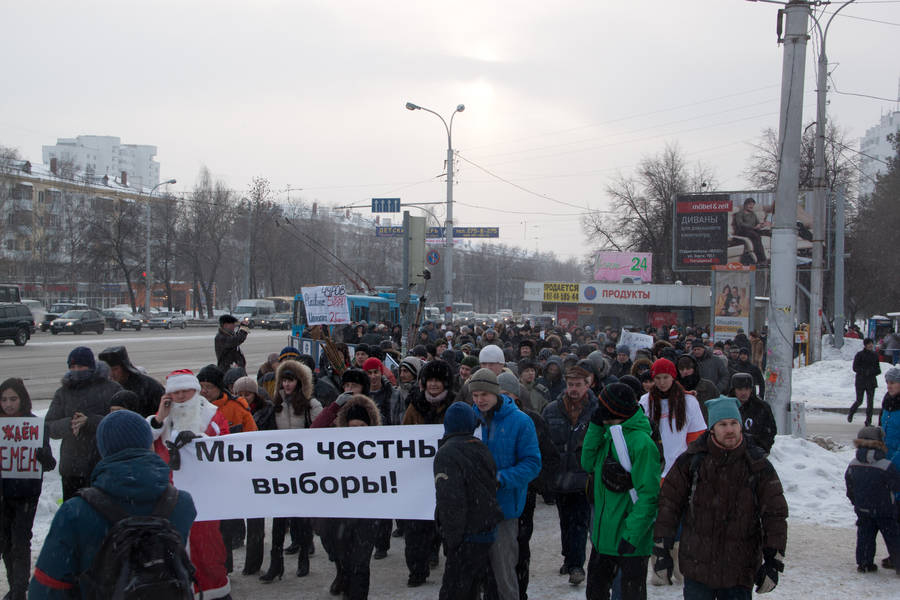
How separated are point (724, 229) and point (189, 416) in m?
29.6

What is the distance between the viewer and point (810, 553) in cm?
706

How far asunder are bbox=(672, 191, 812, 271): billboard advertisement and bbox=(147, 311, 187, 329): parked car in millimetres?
37155

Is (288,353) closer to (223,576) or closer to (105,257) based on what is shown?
(223,576)

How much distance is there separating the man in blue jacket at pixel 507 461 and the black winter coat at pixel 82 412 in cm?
267

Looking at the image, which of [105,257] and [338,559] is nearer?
[338,559]

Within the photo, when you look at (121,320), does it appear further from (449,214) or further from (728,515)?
(728,515)

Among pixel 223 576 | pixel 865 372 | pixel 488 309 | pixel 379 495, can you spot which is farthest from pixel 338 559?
pixel 488 309

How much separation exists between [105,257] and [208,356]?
38.5 m

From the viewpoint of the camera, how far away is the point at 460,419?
446 centimetres

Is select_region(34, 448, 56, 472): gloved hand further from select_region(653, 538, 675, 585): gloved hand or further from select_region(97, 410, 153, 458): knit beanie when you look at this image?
select_region(653, 538, 675, 585): gloved hand

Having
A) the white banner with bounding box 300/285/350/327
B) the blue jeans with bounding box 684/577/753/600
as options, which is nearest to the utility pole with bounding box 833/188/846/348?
the white banner with bounding box 300/285/350/327

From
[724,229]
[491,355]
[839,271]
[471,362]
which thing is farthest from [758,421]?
[724,229]

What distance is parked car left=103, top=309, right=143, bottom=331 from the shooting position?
52000 mm

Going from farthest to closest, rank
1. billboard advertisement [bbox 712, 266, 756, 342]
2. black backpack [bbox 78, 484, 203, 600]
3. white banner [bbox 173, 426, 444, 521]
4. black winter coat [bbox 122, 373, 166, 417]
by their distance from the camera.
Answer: billboard advertisement [bbox 712, 266, 756, 342]
black winter coat [bbox 122, 373, 166, 417]
white banner [bbox 173, 426, 444, 521]
black backpack [bbox 78, 484, 203, 600]
